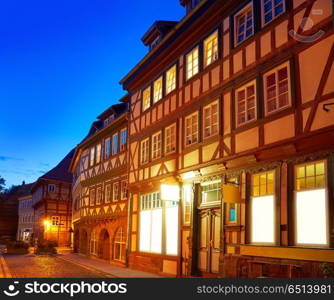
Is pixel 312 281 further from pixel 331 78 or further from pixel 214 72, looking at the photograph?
pixel 214 72

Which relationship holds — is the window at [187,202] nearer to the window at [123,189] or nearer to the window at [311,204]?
the window at [311,204]

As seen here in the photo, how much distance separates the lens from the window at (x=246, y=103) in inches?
480

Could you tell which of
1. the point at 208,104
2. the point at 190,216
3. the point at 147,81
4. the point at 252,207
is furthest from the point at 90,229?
the point at 252,207

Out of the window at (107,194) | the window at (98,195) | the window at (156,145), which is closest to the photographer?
the window at (156,145)

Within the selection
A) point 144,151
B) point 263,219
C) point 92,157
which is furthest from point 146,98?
point 92,157

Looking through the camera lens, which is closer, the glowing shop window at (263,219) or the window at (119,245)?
the glowing shop window at (263,219)

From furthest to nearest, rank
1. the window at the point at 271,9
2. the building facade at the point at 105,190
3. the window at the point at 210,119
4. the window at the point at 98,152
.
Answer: the window at the point at 98,152 < the building facade at the point at 105,190 < the window at the point at 210,119 < the window at the point at 271,9

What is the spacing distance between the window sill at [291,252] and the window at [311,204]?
0.22m

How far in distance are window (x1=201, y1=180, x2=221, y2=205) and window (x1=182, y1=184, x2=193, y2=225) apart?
76 centimetres

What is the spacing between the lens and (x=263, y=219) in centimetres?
1111

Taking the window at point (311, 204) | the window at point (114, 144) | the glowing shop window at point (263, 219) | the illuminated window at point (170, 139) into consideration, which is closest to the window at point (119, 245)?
the window at point (114, 144)

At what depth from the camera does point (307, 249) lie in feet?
31.3

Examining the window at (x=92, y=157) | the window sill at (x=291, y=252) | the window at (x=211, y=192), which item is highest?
the window at (x=92, y=157)

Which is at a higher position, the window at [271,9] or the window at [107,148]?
the window at [271,9]
